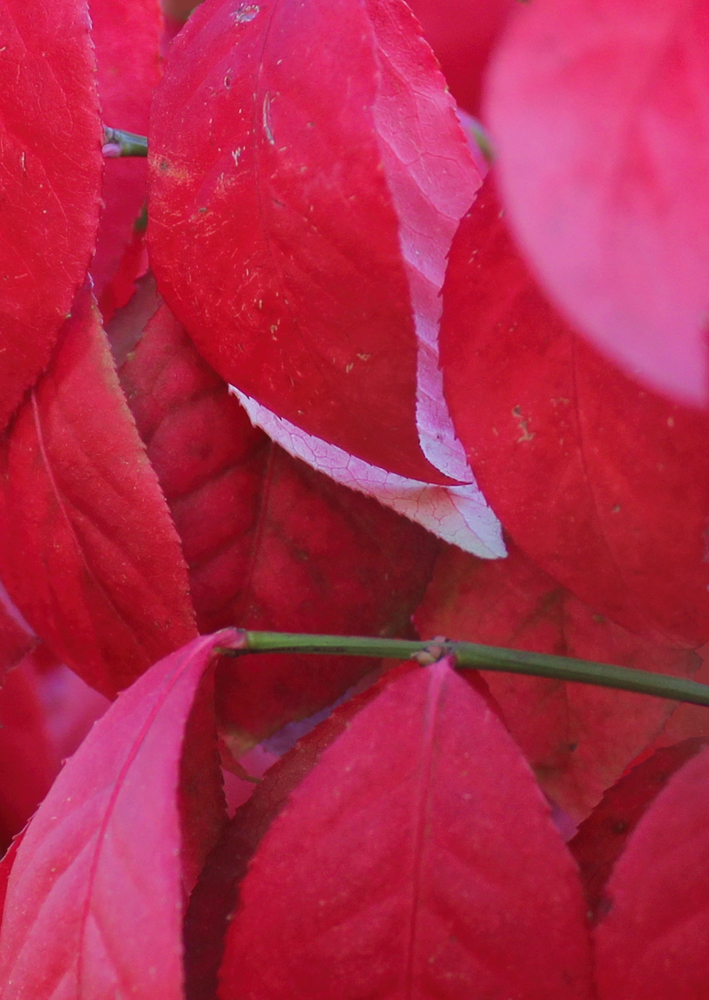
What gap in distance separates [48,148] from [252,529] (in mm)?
149

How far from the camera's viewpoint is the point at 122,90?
0.37 m

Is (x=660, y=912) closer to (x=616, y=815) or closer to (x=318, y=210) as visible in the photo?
(x=616, y=815)

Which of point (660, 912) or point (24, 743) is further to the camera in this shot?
point (24, 743)

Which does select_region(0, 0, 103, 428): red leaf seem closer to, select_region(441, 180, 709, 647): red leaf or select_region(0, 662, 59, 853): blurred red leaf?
select_region(441, 180, 709, 647): red leaf

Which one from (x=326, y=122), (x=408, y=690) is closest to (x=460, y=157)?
(x=326, y=122)

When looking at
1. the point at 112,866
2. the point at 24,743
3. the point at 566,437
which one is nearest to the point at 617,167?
the point at 566,437

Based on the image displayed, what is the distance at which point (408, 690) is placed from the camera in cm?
27

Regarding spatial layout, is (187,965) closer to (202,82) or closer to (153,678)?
(153,678)

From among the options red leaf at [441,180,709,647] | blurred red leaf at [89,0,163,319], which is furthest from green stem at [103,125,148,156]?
red leaf at [441,180,709,647]

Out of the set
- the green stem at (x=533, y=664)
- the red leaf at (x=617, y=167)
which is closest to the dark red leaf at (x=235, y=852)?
the green stem at (x=533, y=664)

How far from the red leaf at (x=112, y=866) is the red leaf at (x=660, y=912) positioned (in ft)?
0.36

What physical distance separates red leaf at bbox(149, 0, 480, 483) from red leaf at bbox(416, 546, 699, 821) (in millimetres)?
96

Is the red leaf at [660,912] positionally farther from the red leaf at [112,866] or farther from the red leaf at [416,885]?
the red leaf at [112,866]

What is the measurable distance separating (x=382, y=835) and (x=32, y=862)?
0.10 m
